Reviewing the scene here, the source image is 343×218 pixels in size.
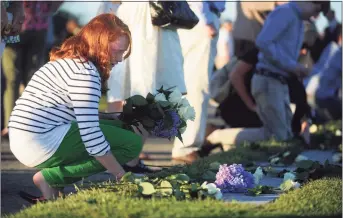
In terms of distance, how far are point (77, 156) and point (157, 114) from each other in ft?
2.49

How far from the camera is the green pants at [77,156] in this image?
6188mm

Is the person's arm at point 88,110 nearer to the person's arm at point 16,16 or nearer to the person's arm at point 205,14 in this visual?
the person's arm at point 16,16

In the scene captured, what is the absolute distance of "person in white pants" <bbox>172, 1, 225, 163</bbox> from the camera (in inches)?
376

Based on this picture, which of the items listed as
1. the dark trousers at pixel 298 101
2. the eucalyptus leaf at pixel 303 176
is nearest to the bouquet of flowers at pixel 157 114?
the eucalyptus leaf at pixel 303 176

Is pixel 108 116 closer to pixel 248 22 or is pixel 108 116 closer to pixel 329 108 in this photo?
pixel 248 22

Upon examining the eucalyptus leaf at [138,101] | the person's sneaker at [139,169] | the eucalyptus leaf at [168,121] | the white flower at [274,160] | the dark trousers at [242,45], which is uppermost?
the dark trousers at [242,45]

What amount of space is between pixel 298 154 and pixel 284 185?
3.13 meters

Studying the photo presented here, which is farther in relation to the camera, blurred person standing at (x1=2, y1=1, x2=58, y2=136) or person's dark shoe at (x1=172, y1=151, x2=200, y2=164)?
blurred person standing at (x1=2, y1=1, x2=58, y2=136)

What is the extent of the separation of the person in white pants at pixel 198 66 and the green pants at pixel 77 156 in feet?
9.84

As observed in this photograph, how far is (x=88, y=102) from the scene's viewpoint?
A: 235 inches

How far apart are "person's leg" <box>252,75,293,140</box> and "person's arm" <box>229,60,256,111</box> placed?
258 mm

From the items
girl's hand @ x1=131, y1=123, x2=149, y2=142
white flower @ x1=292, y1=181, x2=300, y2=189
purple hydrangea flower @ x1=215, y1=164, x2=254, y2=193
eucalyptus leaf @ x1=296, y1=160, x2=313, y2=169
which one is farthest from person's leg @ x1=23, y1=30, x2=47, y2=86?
white flower @ x1=292, y1=181, x2=300, y2=189

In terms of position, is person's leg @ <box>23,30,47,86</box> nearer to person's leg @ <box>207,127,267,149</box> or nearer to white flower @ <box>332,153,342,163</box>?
person's leg @ <box>207,127,267,149</box>

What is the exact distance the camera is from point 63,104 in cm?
612
